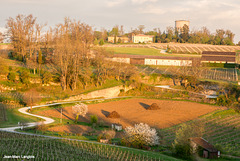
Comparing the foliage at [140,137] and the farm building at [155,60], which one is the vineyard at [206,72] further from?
the foliage at [140,137]

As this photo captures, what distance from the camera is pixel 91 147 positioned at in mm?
23344

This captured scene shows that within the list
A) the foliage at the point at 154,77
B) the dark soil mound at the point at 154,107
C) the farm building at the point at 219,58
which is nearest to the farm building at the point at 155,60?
the farm building at the point at 219,58

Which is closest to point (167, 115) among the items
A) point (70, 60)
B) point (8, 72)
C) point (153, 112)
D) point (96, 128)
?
point (153, 112)

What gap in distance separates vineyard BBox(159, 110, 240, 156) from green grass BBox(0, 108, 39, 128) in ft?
47.6

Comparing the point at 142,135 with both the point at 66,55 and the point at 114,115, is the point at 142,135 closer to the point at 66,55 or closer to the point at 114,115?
the point at 114,115

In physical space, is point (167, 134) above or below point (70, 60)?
below

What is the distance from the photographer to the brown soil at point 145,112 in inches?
1373

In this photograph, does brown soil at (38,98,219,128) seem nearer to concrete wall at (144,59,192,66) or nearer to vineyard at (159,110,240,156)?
vineyard at (159,110,240,156)

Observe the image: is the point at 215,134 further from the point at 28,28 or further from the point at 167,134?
the point at 28,28

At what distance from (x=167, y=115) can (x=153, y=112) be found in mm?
2254

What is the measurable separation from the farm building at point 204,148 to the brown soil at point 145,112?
7.71 m

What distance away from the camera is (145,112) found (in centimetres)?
3919

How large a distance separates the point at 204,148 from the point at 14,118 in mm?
19840

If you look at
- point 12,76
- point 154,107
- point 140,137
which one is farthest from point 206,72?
point 12,76
